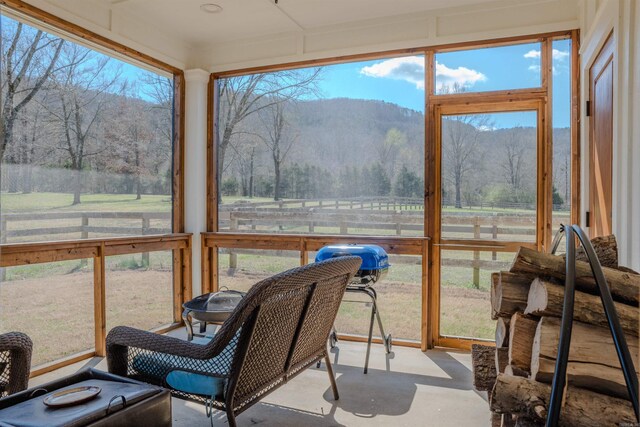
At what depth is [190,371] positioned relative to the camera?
2.13 m

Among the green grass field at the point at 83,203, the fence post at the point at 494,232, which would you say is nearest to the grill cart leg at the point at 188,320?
the green grass field at the point at 83,203

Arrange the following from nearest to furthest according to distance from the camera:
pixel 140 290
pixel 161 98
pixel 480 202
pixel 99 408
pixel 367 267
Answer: pixel 99 408 < pixel 367 267 < pixel 480 202 < pixel 140 290 < pixel 161 98

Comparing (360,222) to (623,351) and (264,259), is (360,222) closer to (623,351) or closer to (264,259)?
(264,259)

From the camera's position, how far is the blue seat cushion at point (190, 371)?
82.0 inches

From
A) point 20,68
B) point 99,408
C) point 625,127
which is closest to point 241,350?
point 99,408

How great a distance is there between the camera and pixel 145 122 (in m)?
4.45

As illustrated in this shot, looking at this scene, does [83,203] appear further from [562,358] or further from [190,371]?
[562,358]

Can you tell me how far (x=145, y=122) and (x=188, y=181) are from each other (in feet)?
2.53

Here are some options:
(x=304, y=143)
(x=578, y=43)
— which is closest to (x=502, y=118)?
(x=578, y=43)

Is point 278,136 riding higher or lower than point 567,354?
higher

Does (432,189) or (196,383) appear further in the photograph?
(432,189)

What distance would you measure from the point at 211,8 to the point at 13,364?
3.20m

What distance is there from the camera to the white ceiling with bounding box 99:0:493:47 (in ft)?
12.6

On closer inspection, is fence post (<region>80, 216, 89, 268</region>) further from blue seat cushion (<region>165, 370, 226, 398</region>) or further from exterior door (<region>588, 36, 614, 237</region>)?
exterior door (<region>588, 36, 614, 237</region>)
